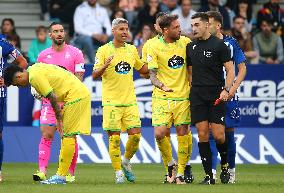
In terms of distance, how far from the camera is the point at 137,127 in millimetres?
17016

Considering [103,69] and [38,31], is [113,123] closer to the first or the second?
[103,69]

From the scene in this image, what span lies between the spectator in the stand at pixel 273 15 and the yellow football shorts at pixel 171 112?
1132 cm

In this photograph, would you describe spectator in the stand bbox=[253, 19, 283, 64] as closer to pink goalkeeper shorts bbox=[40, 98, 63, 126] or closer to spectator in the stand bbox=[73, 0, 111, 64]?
spectator in the stand bbox=[73, 0, 111, 64]

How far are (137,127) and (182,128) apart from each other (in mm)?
985

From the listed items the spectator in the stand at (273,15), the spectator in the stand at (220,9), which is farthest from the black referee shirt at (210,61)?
the spectator in the stand at (273,15)

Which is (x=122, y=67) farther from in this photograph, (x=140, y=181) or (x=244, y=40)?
(x=244, y=40)

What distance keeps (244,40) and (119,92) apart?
9651 millimetres

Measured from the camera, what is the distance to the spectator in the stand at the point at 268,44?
1039 inches

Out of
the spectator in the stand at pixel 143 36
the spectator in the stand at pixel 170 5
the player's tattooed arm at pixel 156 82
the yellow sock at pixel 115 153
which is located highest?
the spectator in the stand at pixel 170 5

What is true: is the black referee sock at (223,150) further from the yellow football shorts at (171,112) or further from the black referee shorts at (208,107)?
the yellow football shorts at (171,112)

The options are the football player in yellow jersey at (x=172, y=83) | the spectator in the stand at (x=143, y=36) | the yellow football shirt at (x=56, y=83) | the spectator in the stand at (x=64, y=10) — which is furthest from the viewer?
the spectator in the stand at (x=64, y=10)

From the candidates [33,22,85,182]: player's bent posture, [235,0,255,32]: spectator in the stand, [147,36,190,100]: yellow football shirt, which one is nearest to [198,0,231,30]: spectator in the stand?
[235,0,255,32]: spectator in the stand

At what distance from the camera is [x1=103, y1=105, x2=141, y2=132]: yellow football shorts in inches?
662

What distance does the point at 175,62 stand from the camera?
16.4 metres
